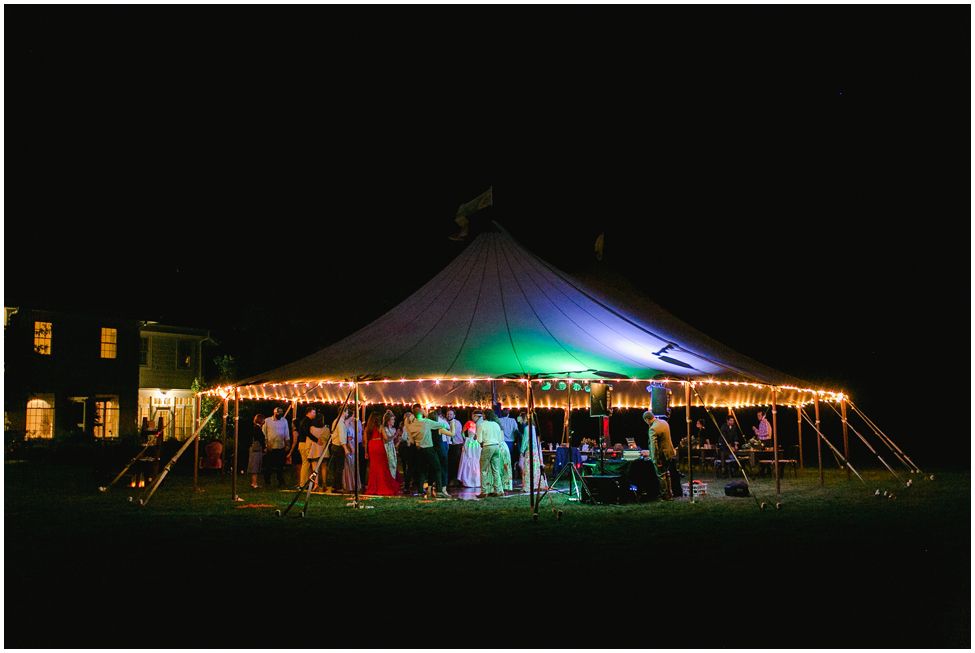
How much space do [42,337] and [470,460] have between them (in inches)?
662

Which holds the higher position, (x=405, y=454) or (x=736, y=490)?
(x=405, y=454)

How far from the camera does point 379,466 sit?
12.4 metres

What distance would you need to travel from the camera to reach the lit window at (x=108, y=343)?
24938mm

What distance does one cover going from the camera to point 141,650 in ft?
12.7

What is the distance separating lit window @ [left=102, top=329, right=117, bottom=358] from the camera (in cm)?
2494

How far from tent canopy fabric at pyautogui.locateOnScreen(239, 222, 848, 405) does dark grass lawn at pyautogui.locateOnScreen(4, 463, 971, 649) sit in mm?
1827

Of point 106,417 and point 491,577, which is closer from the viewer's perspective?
point 491,577

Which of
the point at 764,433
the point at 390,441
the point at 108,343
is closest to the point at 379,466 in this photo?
the point at 390,441

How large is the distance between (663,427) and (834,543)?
456 cm

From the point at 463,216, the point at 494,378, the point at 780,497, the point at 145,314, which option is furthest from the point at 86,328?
the point at 780,497

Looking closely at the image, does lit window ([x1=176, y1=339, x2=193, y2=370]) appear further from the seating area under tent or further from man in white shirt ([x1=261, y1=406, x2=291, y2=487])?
the seating area under tent

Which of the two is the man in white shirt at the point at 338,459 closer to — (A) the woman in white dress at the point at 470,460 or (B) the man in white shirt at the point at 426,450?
(B) the man in white shirt at the point at 426,450

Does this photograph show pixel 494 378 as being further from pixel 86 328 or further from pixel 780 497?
pixel 86 328

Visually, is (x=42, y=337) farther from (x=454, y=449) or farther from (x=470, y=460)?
(x=470, y=460)
